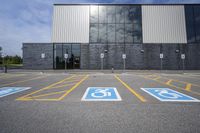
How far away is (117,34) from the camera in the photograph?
29594 millimetres

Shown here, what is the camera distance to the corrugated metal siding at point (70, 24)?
28891mm

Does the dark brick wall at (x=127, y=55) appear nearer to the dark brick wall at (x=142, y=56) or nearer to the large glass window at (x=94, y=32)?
the dark brick wall at (x=142, y=56)

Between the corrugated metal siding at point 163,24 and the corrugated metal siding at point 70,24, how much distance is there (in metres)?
13.8

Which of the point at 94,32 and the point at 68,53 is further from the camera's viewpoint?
the point at 94,32

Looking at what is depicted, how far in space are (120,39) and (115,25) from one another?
351 centimetres

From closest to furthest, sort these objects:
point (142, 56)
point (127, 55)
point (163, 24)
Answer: point (142, 56), point (127, 55), point (163, 24)

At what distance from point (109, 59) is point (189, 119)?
25.6 meters

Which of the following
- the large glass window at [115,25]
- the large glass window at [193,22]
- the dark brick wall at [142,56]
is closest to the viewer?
the dark brick wall at [142,56]

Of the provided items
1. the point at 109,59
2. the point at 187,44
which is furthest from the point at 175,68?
the point at 109,59

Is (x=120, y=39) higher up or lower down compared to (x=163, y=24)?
lower down

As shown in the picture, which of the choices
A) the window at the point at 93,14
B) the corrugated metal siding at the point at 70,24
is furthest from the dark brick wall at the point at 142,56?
the window at the point at 93,14

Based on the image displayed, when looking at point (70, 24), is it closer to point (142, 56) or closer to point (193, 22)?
point (142, 56)

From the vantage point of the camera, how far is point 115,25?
29719 mm

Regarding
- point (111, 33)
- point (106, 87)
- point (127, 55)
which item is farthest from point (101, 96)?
point (111, 33)
